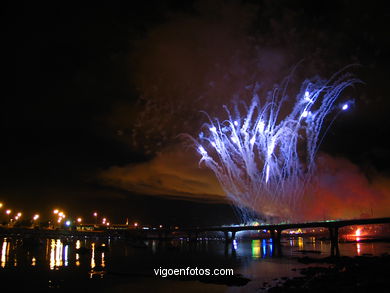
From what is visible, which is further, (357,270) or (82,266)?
(82,266)

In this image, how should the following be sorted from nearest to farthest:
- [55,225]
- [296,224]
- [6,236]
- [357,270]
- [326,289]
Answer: [326,289]
[357,270]
[296,224]
[6,236]
[55,225]

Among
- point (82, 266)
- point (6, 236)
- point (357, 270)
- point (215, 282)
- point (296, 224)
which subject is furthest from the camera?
point (6, 236)

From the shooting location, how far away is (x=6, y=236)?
13525 centimetres

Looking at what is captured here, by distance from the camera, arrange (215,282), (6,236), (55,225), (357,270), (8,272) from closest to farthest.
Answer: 1. (215,282)
2. (357,270)
3. (8,272)
4. (6,236)
5. (55,225)

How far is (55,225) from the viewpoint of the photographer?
175 meters

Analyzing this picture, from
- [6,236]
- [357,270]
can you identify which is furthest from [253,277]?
[6,236]

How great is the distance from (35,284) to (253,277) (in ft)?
80.9

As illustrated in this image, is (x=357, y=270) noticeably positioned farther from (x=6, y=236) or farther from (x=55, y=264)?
(x=6, y=236)

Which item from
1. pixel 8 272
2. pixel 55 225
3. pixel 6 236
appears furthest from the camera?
pixel 55 225

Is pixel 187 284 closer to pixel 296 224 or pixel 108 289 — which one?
pixel 108 289

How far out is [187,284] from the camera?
3453cm

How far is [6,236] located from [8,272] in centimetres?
10834

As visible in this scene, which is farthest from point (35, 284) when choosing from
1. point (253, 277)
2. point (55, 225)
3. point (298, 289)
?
point (55, 225)

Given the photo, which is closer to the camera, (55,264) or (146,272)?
(146,272)
